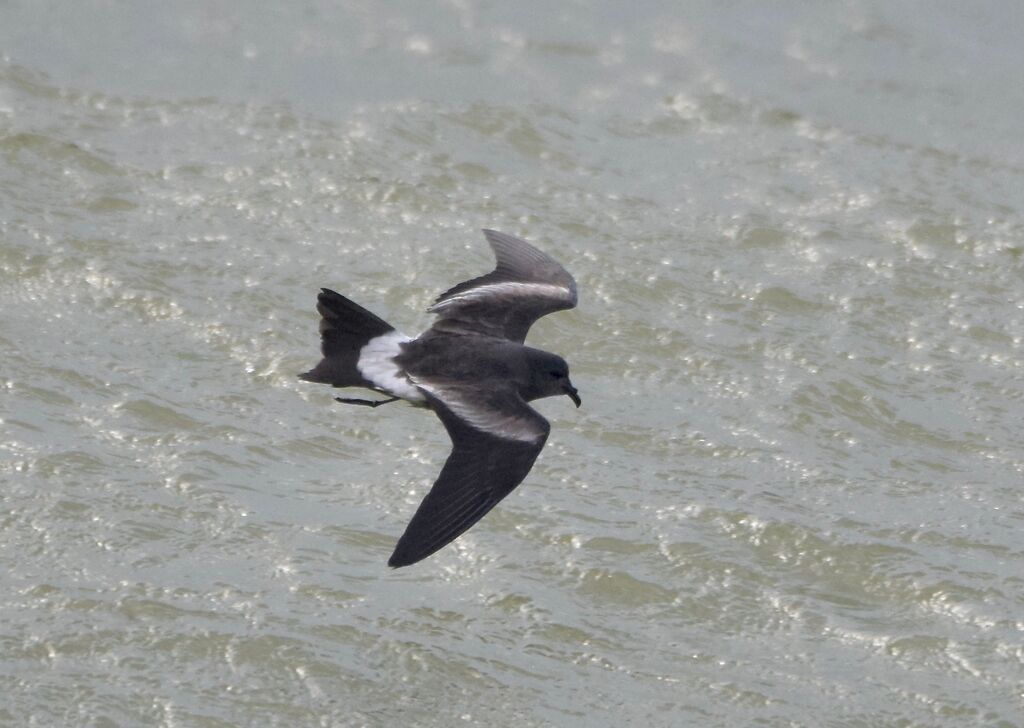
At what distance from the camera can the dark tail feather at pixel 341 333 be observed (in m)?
5.44

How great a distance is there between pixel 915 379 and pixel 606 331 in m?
1.14

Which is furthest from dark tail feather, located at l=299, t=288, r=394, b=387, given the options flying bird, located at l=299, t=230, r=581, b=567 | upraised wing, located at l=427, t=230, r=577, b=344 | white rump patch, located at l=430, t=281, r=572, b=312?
white rump patch, located at l=430, t=281, r=572, b=312

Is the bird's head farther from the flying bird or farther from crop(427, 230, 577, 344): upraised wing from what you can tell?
crop(427, 230, 577, 344): upraised wing

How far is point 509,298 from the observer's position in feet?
19.9

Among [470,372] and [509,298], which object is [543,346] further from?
[470,372]

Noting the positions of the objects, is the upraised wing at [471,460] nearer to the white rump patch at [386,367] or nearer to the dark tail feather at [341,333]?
the white rump patch at [386,367]

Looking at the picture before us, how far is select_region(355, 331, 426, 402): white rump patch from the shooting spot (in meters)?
5.36

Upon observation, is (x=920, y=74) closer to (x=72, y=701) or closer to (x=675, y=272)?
(x=675, y=272)

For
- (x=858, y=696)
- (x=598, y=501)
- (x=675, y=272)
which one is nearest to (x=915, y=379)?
(x=675, y=272)

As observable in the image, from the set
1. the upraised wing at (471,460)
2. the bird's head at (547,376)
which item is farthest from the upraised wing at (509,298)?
the upraised wing at (471,460)

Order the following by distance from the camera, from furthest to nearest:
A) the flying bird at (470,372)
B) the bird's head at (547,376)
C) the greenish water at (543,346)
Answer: the bird's head at (547,376), the greenish water at (543,346), the flying bird at (470,372)

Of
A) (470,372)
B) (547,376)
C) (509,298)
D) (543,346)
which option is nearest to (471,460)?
(470,372)

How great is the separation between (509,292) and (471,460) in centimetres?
128

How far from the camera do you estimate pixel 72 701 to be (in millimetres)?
4578
